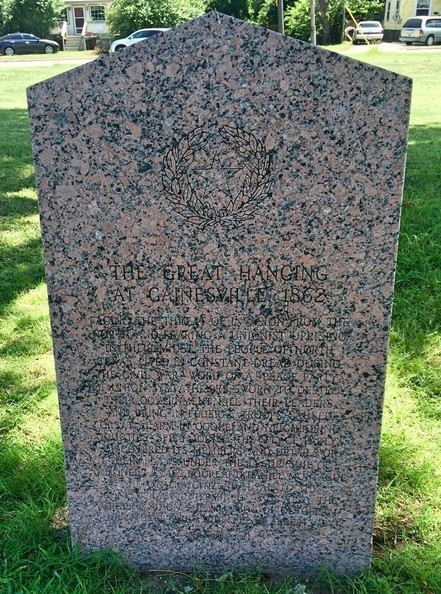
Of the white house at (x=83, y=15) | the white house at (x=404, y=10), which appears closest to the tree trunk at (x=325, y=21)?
the white house at (x=404, y=10)

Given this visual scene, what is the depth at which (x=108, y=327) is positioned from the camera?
2.29m

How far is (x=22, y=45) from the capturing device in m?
37.6

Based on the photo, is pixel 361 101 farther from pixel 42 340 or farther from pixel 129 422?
pixel 42 340

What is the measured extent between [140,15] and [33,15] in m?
13.5

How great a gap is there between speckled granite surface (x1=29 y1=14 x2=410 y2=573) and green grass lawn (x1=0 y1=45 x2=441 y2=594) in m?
0.14

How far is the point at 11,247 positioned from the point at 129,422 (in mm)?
3553

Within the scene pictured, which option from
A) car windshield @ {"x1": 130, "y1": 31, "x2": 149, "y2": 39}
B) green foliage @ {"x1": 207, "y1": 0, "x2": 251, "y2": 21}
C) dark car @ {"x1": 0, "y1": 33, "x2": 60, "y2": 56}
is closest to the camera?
car windshield @ {"x1": 130, "y1": 31, "x2": 149, "y2": 39}

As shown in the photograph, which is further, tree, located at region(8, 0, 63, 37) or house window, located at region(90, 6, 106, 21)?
house window, located at region(90, 6, 106, 21)

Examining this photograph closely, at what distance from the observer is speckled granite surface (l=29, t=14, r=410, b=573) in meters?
2.00

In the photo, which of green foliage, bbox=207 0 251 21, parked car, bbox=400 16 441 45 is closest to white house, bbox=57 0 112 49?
green foliage, bbox=207 0 251 21

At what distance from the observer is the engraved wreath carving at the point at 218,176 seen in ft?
6.70

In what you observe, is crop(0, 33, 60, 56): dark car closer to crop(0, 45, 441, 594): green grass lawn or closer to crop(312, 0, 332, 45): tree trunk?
crop(312, 0, 332, 45): tree trunk

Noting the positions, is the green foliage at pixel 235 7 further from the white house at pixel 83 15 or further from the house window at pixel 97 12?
the house window at pixel 97 12

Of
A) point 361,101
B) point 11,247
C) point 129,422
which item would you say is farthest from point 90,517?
point 11,247
